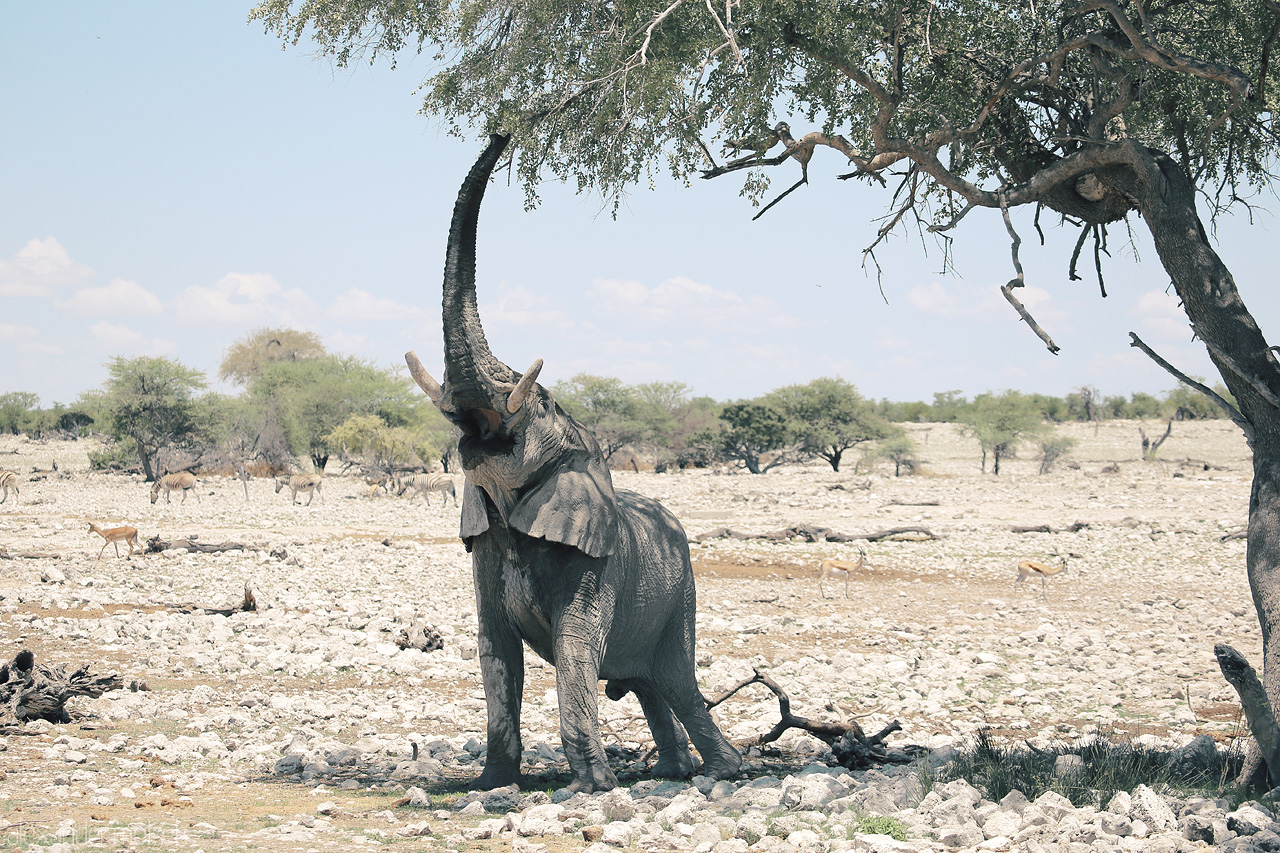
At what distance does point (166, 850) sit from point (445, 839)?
1273 millimetres

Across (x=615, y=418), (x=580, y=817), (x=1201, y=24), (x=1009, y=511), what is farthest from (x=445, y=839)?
(x=615, y=418)

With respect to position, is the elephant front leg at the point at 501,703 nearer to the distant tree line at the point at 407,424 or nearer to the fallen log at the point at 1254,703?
the fallen log at the point at 1254,703

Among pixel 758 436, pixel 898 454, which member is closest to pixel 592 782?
pixel 898 454

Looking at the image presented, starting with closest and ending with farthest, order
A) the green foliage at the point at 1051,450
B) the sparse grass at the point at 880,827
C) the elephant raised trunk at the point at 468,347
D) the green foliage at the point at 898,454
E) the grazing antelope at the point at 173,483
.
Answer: the sparse grass at the point at 880,827
the elephant raised trunk at the point at 468,347
the grazing antelope at the point at 173,483
the green foliage at the point at 1051,450
the green foliage at the point at 898,454

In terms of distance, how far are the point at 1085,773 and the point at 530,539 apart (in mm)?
3482

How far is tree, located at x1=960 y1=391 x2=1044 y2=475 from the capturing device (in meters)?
50.1

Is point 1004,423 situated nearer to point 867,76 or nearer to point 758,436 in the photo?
point 758,436

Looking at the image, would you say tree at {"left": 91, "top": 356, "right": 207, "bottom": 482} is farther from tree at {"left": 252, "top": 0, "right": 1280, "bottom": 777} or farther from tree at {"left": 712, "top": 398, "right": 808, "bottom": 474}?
tree at {"left": 252, "top": 0, "right": 1280, "bottom": 777}

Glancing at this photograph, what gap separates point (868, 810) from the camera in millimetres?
5262

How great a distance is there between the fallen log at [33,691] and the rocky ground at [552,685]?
17cm

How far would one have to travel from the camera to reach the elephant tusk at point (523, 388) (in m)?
5.66

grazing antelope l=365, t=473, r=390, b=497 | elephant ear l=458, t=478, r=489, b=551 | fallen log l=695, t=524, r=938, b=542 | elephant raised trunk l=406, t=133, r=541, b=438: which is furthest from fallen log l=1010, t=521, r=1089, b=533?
grazing antelope l=365, t=473, r=390, b=497

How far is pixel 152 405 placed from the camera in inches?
1847

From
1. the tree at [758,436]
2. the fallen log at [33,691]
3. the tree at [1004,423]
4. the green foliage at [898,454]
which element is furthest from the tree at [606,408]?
the fallen log at [33,691]
